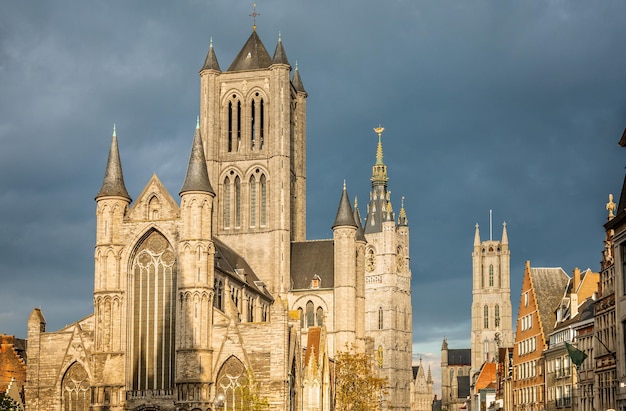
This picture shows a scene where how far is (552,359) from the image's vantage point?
66312 millimetres

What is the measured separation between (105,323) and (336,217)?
1051 inches

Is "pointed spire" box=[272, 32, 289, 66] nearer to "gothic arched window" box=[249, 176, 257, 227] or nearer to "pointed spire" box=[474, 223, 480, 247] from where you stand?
"gothic arched window" box=[249, 176, 257, 227]

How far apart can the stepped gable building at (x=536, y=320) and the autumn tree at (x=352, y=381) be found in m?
13.6

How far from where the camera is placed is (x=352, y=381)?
272 ft

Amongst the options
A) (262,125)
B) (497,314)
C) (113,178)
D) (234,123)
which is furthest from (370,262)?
(113,178)

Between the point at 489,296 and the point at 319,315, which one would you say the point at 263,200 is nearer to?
the point at 319,315

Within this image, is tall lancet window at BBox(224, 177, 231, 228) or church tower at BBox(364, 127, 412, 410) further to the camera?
church tower at BBox(364, 127, 412, 410)

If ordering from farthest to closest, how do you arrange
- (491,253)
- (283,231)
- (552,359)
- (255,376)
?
(491,253) < (283,231) < (552,359) < (255,376)

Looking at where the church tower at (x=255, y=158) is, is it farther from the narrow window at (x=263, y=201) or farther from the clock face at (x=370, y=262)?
the clock face at (x=370, y=262)

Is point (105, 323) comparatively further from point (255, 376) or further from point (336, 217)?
point (336, 217)

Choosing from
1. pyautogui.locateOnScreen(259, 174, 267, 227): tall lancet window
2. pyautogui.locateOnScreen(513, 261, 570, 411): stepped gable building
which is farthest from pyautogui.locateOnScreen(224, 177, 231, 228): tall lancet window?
pyautogui.locateOnScreen(513, 261, 570, 411): stepped gable building

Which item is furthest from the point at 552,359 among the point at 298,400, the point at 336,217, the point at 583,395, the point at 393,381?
the point at 393,381

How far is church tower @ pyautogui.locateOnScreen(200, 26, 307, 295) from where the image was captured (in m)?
87.6

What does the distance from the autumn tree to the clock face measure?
7782cm
